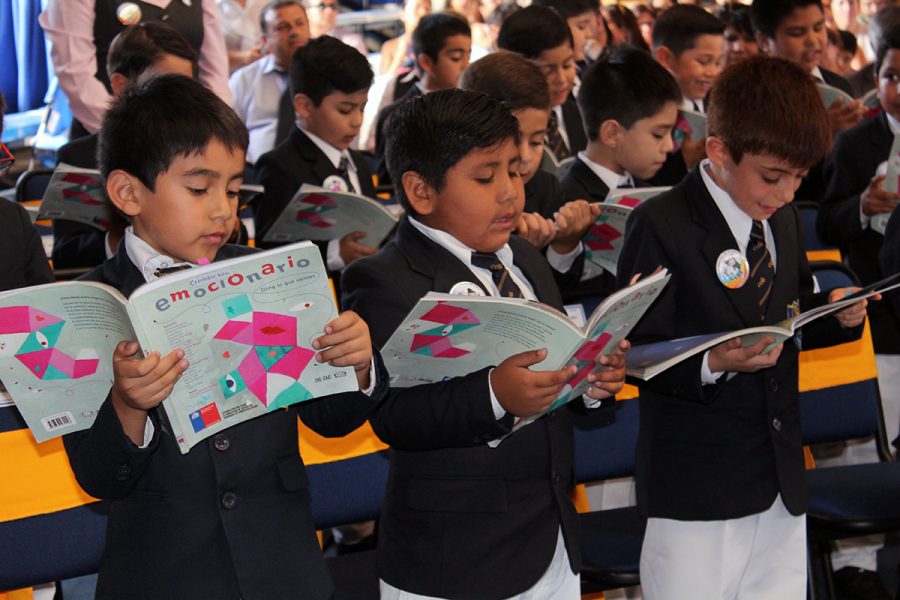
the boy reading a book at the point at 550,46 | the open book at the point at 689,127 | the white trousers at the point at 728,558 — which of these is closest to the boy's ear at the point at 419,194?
the white trousers at the point at 728,558

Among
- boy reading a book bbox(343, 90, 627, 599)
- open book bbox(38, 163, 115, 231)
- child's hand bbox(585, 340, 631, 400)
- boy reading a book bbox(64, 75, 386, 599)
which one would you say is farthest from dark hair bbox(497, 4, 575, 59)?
boy reading a book bbox(64, 75, 386, 599)

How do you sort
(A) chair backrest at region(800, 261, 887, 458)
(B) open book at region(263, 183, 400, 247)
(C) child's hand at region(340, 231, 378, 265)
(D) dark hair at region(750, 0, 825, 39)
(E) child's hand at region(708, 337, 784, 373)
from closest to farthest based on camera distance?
(E) child's hand at region(708, 337, 784, 373) → (A) chair backrest at region(800, 261, 887, 458) → (B) open book at region(263, 183, 400, 247) → (C) child's hand at region(340, 231, 378, 265) → (D) dark hair at region(750, 0, 825, 39)

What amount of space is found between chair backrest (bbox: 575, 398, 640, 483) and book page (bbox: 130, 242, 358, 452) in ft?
3.90

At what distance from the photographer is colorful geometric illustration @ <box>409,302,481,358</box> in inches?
66.7

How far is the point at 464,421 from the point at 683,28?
3508mm

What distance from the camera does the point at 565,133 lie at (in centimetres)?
470

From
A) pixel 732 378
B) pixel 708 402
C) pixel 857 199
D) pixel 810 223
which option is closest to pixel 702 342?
pixel 708 402

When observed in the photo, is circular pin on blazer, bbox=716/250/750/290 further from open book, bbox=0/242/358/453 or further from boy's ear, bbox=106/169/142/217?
boy's ear, bbox=106/169/142/217

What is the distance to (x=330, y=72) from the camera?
3.82 meters

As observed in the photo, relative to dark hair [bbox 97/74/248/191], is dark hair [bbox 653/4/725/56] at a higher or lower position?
lower

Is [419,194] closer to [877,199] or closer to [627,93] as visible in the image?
[627,93]

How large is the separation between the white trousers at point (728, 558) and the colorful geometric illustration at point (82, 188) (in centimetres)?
187

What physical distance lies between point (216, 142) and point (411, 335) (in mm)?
469

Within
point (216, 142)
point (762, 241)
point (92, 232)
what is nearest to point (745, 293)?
point (762, 241)
